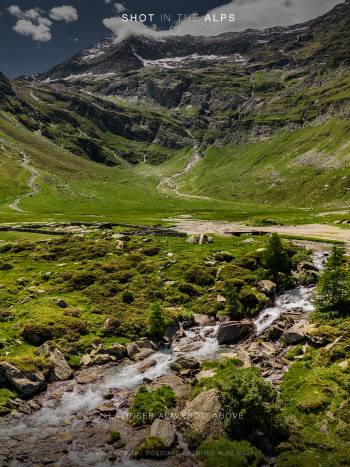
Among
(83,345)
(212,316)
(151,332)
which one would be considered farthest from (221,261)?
(83,345)

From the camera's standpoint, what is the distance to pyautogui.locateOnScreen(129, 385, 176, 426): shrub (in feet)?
99.2

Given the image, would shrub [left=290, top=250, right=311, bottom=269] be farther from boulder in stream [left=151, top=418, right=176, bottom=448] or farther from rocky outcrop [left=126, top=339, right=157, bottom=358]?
boulder in stream [left=151, top=418, right=176, bottom=448]

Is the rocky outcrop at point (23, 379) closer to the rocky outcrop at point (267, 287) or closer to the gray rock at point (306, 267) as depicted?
the rocky outcrop at point (267, 287)

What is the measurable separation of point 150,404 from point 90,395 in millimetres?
5863

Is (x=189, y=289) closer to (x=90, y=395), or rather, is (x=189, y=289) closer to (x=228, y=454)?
(x=90, y=395)

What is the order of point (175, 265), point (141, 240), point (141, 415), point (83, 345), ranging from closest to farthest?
point (141, 415) → point (83, 345) → point (175, 265) → point (141, 240)

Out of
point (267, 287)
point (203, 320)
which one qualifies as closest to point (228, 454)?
point (203, 320)

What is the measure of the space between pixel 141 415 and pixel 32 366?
1170 centimetres

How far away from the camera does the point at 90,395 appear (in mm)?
34188

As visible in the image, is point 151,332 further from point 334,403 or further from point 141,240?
point 141,240

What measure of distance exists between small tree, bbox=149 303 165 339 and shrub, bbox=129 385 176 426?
1102cm

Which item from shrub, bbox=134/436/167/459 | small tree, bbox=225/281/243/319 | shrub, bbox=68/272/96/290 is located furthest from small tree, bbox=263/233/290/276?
shrub, bbox=134/436/167/459

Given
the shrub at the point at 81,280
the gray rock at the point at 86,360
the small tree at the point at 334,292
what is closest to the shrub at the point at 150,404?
the gray rock at the point at 86,360

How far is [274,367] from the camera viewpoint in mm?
35719
